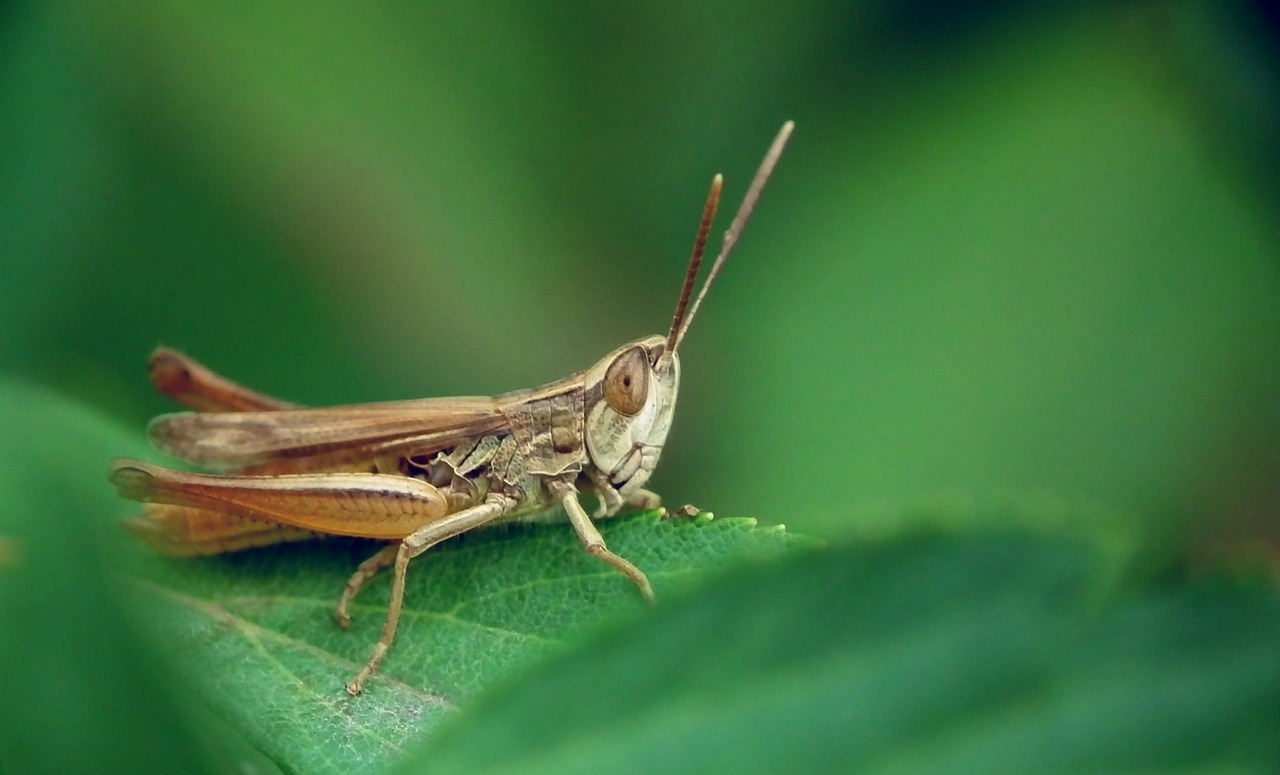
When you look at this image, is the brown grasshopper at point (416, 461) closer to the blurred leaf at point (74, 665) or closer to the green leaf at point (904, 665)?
the green leaf at point (904, 665)

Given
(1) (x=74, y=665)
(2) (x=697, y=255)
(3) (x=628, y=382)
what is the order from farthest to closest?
(3) (x=628, y=382)
(2) (x=697, y=255)
(1) (x=74, y=665)

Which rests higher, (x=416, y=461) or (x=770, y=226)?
(x=770, y=226)

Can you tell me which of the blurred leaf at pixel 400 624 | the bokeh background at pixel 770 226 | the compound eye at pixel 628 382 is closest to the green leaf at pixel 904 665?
the blurred leaf at pixel 400 624

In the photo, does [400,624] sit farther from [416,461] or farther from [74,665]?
[74,665]

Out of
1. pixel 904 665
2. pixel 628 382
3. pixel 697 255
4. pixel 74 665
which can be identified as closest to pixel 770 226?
pixel 628 382

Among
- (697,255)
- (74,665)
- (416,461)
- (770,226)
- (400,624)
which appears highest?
(770,226)

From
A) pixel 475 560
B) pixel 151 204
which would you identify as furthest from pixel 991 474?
pixel 151 204

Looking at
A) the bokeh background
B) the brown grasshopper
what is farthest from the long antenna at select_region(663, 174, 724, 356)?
the bokeh background

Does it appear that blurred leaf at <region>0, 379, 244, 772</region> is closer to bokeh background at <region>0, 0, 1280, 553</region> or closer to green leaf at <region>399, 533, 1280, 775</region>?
green leaf at <region>399, 533, 1280, 775</region>
